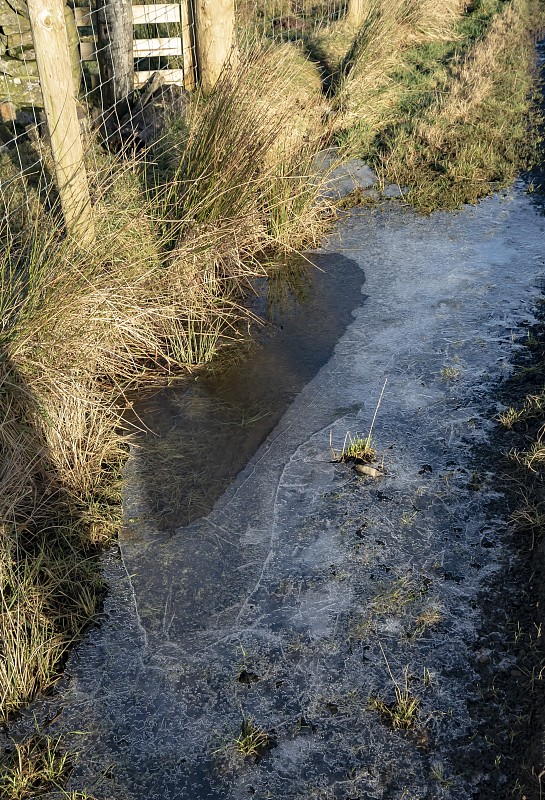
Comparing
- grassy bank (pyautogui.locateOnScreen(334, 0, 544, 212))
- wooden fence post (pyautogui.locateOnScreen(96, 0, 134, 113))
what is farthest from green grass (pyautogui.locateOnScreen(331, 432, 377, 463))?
wooden fence post (pyautogui.locateOnScreen(96, 0, 134, 113))

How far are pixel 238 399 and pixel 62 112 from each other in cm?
172

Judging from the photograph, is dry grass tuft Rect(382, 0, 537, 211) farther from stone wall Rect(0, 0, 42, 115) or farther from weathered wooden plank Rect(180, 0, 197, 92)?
stone wall Rect(0, 0, 42, 115)

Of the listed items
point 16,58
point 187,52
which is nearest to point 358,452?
point 187,52

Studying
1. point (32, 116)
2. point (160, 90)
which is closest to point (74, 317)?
point (160, 90)

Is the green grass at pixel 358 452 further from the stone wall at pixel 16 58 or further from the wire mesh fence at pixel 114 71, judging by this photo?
the stone wall at pixel 16 58

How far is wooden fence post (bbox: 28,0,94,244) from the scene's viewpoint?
3814mm

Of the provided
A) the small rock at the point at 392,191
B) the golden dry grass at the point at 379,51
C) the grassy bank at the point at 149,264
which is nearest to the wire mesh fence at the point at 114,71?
the grassy bank at the point at 149,264

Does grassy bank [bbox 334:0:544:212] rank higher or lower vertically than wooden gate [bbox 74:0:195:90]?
lower

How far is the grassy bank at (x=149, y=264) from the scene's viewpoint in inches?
118

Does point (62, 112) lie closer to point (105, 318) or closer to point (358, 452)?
point (105, 318)

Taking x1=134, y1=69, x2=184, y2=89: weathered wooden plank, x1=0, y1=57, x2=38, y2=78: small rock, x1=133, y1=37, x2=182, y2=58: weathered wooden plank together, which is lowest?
x1=134, y1=69, x2=184, y2=89: weathered wooden plank

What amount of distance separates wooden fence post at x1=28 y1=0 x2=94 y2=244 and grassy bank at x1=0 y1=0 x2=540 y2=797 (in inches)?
5.2

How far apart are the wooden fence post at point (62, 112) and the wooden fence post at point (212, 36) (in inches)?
78.5

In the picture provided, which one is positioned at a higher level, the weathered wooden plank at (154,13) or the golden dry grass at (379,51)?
the weathered wooden plank at (154,13)
